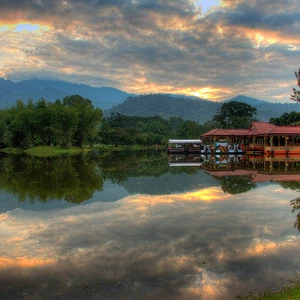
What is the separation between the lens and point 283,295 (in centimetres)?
383

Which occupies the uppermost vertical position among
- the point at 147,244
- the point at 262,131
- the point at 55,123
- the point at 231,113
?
the point at 231,113

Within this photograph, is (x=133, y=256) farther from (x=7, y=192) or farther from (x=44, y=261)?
(x=7, y=192)

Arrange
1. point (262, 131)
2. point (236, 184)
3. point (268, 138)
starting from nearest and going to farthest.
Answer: point (236, 184) < point (262, 131) < point (268, 138)

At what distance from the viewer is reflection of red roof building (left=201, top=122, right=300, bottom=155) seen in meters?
32.1

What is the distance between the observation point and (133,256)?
17.7 feet

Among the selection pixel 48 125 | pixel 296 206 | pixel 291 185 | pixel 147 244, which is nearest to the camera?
pixel 147 244

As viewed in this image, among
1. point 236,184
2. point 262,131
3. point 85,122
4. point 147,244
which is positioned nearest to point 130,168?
point 236,184

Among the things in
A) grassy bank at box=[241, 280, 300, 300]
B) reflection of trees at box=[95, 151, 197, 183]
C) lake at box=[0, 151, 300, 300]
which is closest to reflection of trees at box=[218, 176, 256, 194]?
lake at box=[0, 151, 300, 300]

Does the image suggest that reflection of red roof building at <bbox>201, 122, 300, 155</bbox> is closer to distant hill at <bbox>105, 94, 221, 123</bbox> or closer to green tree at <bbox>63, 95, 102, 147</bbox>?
green tree at <bbox>63, 95, 102, 147</bbox>

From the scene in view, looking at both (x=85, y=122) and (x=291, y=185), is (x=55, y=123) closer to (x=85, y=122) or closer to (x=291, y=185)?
(x=85, y=122)

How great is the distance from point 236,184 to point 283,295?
1005cm

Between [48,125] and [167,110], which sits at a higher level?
[167,110]

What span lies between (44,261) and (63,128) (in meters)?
41.4

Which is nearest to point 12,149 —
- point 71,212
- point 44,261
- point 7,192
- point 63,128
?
point 63,128
